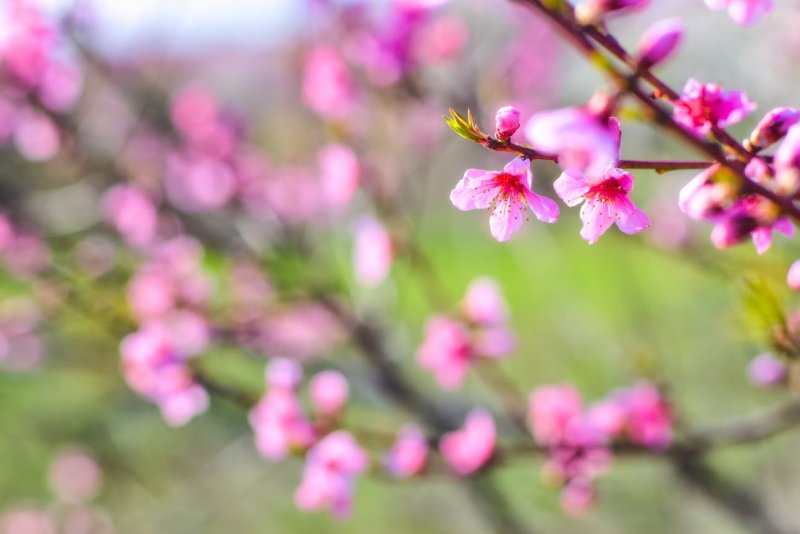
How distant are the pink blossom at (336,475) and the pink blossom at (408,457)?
0.24 ft

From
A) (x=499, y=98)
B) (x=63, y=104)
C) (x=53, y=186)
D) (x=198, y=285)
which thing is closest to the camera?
(x=499, y=98)

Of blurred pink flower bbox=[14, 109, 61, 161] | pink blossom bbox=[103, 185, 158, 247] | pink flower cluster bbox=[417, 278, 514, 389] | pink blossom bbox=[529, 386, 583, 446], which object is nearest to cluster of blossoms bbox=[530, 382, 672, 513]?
pink blossom bbox=[529, 386, 583, 446]

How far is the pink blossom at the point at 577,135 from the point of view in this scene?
0.76m

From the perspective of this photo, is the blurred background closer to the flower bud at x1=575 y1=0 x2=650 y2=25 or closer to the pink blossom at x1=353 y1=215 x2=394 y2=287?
the pink blossom at x1=353 y1=215 x2=394 y2=287

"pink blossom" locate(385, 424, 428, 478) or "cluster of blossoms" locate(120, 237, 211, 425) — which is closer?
"pink blossom" locate(385, 424, 428, 478)

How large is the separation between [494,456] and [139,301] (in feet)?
5.43

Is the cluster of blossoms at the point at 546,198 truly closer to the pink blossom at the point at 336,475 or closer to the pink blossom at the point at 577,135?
the pink blossom at the point at 577,135

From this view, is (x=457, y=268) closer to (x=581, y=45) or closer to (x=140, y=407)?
(x=140, y=407)

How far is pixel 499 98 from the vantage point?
9.53 feet

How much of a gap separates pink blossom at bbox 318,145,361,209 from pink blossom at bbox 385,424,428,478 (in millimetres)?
1282

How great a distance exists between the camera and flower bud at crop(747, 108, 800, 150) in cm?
93

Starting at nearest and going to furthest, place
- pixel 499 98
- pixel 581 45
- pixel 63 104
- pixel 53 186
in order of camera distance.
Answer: pixel 581 45, pixel 499 98, pixel 63 104, pixel 53 186

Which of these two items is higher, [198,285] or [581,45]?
[198,285]

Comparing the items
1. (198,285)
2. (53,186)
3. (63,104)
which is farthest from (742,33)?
(53,186)
